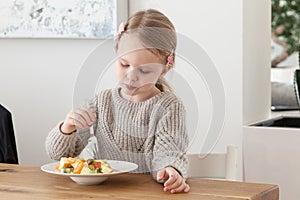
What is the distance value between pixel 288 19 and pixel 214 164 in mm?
5501

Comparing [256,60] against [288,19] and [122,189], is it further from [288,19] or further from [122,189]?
[288,19]

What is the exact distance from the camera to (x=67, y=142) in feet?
6.02

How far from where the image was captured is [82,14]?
2.86 m

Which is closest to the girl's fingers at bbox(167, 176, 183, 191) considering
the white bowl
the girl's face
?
the white bowl

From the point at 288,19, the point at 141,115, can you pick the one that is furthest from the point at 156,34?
the point at 288,19

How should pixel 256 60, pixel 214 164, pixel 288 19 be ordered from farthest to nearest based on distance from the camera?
pixel 288 19
pixel 256 60
pixel 214 164

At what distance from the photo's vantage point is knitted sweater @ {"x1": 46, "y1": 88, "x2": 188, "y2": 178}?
175 cm

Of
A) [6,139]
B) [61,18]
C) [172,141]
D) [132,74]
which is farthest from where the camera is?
[61,18]

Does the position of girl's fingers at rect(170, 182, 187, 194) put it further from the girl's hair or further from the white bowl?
the girl's hair

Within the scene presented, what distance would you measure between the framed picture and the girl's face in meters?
1.12

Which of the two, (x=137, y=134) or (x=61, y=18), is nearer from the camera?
(x=137, y=134)

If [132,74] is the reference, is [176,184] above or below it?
below

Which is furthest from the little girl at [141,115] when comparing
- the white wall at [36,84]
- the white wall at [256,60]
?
the white wall at [36,84]

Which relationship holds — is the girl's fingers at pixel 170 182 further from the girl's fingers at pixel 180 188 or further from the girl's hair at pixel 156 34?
the girl's hair at pixel 156 34
